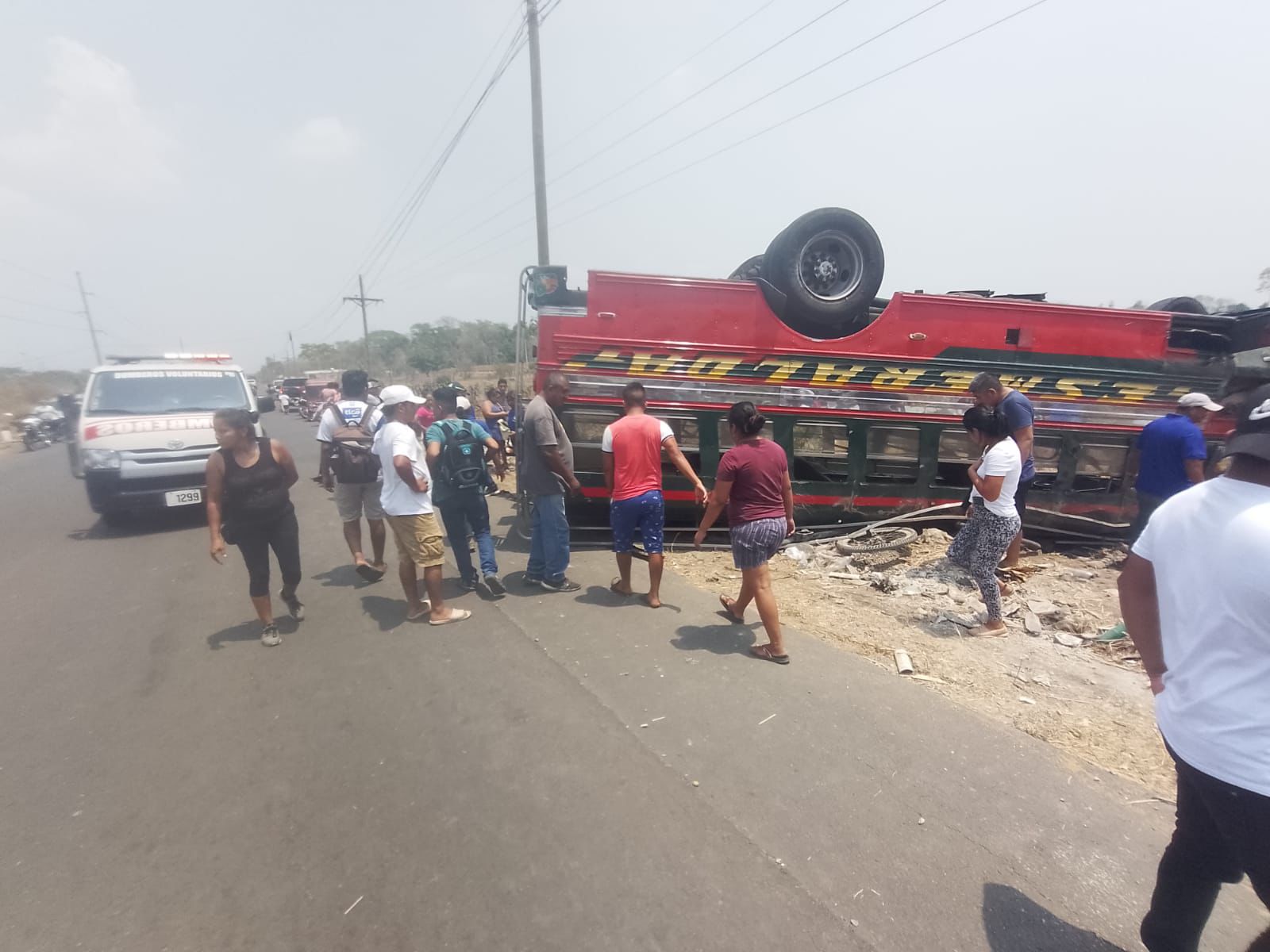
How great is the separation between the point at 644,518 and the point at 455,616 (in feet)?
5.40

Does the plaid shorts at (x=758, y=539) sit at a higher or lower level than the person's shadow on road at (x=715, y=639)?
higher

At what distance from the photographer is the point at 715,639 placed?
4.29 meters

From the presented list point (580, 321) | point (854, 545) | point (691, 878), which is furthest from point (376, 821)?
point (854, 545)

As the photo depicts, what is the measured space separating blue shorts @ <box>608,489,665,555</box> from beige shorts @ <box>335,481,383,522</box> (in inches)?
92.9

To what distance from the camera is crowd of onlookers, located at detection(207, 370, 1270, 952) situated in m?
1.49

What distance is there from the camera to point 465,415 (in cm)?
664

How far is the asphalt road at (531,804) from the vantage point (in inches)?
83.4

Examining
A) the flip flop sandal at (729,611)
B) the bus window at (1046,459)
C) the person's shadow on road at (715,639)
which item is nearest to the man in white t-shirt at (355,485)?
the person's shadow on road at (715,639)

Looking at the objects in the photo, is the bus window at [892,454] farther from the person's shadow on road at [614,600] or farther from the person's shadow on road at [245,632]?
the person's shadow on road at [245,632]

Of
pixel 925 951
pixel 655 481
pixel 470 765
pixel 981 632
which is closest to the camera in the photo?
pixel 925 951

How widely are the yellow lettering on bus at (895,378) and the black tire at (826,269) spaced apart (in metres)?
0.68

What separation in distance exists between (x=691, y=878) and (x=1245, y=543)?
2.04 meters

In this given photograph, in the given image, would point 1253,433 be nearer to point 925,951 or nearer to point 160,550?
point 925,951

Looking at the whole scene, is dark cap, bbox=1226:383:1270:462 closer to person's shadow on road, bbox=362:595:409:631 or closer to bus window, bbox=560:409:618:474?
person's shadow on road, bbox=362:595:409:631
